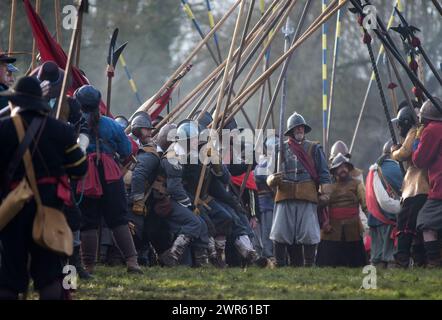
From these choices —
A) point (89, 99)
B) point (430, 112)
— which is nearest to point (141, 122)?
point (89, 99)

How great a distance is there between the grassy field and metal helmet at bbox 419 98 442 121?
5.43 feet

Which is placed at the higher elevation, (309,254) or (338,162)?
(338,162)

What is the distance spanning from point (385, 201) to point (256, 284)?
13.9 feet

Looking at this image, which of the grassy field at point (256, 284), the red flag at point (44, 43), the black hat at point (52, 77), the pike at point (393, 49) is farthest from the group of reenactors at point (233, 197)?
the red flag at point (44, 43)

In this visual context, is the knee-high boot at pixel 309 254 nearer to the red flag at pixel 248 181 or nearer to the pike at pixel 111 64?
the red flag at pixel 248 181

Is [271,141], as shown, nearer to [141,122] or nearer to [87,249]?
[141,122]

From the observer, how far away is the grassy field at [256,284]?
10.5 m

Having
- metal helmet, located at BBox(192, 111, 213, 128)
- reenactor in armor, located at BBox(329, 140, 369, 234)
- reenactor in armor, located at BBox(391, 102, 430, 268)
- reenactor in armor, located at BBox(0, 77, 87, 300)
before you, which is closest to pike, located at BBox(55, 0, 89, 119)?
reenactor in armor, located at BBox(0, 77, 87, 300)

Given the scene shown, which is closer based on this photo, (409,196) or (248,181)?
(409,196)

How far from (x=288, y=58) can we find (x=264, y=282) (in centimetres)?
408

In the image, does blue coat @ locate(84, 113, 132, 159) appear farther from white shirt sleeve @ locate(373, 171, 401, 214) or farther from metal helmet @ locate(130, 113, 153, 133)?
white shirt sleeve @ locate(373, 171, 401, 214)

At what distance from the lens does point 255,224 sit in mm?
16375

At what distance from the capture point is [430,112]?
13.5 m
